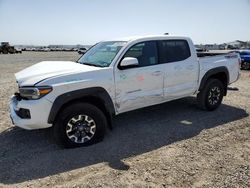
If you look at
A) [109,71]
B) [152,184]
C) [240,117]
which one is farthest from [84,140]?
[240,117]

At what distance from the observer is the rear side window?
5.59 meters

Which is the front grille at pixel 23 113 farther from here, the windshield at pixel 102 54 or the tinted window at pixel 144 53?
the tinted window at pixel 144 53

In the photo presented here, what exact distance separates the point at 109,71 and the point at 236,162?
8.25 feet

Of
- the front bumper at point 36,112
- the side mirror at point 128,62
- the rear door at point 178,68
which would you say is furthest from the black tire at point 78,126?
the rear door at point 178,68

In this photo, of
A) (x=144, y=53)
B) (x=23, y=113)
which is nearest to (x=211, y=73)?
(x=144, y=53)

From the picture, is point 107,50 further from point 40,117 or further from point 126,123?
point 40,117

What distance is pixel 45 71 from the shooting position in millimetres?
4582

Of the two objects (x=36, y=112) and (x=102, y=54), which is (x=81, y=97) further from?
(x=102, y=54)

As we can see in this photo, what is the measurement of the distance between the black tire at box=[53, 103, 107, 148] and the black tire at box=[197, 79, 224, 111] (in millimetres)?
2909

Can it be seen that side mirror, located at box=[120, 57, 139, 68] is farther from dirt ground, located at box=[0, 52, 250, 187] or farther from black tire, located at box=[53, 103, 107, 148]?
dirt ground, located at box=[0, 52, 250, 187]

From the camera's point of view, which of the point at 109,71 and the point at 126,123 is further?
the point at 126,123

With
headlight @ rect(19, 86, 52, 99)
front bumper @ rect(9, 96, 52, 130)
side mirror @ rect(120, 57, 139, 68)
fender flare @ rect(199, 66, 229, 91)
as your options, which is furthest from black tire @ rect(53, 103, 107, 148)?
fender flare @ rect(199, 66, 229, 91)

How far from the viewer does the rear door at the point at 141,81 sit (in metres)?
4.87

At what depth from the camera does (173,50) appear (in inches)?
229
